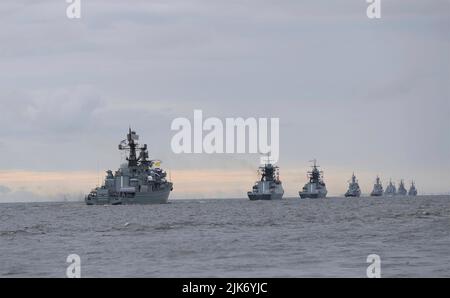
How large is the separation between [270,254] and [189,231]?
85.2 feet

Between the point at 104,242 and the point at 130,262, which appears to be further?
the point at 104,242

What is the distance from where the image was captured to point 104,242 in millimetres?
63312

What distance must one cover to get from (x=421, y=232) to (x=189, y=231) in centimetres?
1979

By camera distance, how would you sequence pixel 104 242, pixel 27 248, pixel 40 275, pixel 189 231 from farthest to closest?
1. pixel 189 231
2. pixel 104 242
3. pixel 27 248
4. pixel 40 275

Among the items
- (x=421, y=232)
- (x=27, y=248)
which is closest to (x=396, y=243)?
(x=421, y=232)
